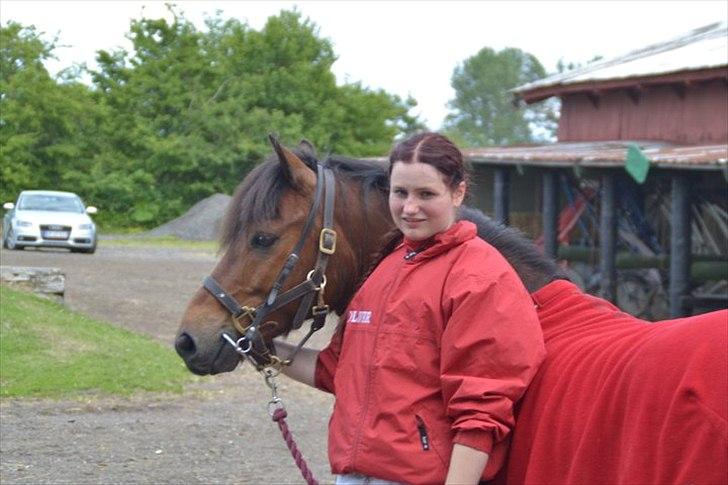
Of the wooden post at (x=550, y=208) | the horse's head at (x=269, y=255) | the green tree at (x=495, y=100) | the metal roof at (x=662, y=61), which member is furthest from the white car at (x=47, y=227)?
the green tree at (x=495, y=100)

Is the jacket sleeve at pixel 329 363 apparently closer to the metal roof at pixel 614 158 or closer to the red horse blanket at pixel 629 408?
the red horse blanket at pixel 629 408

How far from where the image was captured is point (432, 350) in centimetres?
283

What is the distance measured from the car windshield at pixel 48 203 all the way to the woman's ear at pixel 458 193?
81.3 feet

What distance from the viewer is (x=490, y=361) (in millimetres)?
2738

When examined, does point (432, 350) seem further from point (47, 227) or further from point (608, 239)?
point (47, 227)

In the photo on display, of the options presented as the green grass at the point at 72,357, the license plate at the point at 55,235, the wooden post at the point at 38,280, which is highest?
the wooden post at the point at 38,280

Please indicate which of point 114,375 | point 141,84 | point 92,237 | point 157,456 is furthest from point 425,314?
point 141,84

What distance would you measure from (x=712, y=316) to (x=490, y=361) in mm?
523

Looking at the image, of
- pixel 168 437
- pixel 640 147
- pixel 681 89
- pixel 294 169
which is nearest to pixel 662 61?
pixel 681 89

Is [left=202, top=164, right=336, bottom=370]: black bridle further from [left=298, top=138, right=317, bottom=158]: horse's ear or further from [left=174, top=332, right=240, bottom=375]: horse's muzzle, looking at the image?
[left=298, top=138, right=317, bottom=158]: horse's ear

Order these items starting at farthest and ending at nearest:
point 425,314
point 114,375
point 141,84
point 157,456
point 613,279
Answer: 1. point 141,84
2. point 613,279
3. point 114,375
4. point 157,456
5. point 425,314

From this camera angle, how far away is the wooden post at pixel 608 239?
1585cm

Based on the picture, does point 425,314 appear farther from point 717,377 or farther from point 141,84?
point 141,84

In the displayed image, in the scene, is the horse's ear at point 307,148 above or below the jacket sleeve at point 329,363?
above
